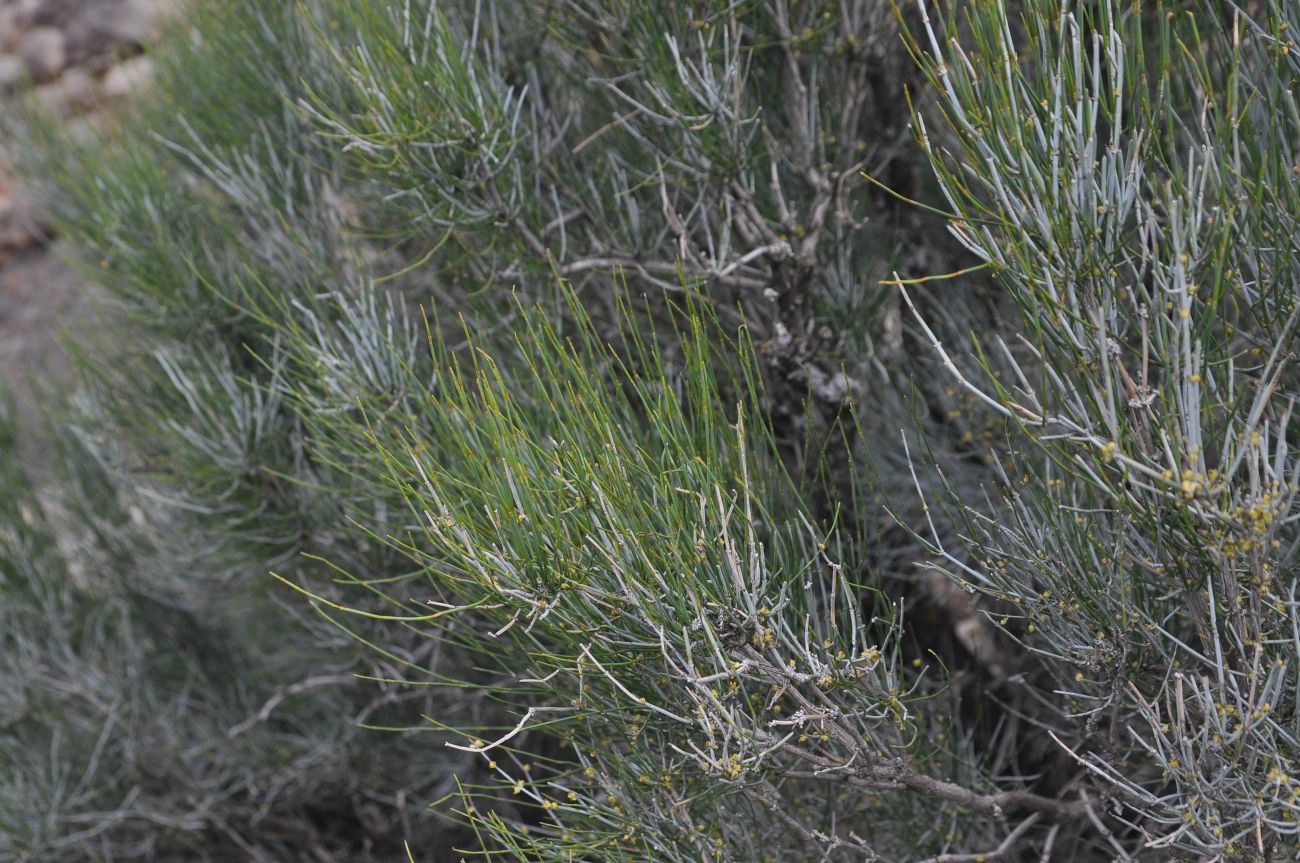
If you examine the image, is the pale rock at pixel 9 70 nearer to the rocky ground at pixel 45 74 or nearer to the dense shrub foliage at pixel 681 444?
the rocky ground at pixel 45 74

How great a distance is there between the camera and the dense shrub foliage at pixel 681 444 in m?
1.23

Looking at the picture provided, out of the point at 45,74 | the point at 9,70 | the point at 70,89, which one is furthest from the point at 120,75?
the point at 9,70

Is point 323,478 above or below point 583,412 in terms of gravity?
below

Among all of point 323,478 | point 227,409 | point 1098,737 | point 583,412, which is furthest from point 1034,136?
point 227,409

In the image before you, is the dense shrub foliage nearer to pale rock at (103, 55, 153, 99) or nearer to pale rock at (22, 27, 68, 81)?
pale rock at (103, 55, 153, 99)

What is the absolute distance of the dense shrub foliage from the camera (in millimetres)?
1234

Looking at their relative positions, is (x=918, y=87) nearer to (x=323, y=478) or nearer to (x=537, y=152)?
(x=537, y=152)

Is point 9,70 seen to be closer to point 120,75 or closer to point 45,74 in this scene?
point 45,74

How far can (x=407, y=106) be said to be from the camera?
5.49 ft

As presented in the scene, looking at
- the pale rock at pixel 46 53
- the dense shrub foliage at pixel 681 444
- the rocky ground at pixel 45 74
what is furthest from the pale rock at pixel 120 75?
the dense shrub foliage at pixel 681 444

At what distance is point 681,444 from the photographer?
4.59 ft

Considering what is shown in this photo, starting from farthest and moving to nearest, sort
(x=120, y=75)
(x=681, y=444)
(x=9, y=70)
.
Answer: (x=9, y=70) → (x=120, y=75) → (x=681, y=444)

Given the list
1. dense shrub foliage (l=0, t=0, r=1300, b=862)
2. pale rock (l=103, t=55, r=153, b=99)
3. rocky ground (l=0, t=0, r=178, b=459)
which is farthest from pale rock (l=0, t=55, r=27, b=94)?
dense shrub foliage (l=0, t=0, r=1300, b=862)

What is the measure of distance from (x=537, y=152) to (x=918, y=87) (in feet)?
2.58
